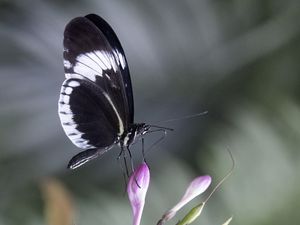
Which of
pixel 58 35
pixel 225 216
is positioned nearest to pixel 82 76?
pixel 225 216

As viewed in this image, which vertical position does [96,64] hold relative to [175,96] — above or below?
above

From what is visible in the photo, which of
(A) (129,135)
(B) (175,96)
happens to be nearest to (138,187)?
(A) (129,135)

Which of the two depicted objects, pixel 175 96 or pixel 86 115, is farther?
pixel 175 96

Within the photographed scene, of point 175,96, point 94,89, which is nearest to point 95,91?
point 94,89

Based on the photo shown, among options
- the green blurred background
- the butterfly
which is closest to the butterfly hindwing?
the butterfly

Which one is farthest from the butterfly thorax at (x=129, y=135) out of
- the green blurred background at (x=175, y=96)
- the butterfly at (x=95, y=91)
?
the green blurred background at (x=175, y=96)

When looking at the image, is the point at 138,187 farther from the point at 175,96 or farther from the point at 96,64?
the point at 175,96
